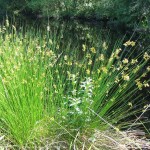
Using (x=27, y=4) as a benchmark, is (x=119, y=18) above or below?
above

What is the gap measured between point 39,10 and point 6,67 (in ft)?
34.9

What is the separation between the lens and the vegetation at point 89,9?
7495mm

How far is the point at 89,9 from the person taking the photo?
10.8 m

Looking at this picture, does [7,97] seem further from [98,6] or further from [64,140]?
[98,6]

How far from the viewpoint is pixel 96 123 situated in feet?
7.64

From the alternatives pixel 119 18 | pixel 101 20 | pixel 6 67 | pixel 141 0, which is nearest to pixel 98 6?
pixel 101 20

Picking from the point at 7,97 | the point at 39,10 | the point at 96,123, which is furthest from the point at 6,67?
the point at 39,10

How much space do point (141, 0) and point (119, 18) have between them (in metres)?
1.67

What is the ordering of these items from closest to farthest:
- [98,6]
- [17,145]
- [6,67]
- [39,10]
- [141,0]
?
[17,145] → [6,67] → [141,0] → [98,6] → [39,10]

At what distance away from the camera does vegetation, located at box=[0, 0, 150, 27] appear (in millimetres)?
7495

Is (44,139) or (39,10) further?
(39,10)

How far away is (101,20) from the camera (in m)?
10.5

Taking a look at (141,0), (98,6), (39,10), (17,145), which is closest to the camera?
(17,145)

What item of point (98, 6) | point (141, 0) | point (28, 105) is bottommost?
point (98, 6)
